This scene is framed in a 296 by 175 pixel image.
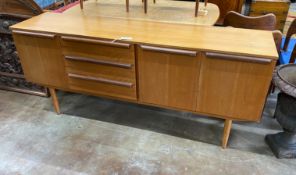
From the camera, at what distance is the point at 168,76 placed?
1700 mm

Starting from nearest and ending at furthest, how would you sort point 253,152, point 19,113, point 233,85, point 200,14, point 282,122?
point 233,85 < point 282,122 < point 253,152 < point 200,14 < point 19,113

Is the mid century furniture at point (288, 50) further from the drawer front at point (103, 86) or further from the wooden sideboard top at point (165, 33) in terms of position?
the drawer front at point (103, 86)

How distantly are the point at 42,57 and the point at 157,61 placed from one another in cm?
92

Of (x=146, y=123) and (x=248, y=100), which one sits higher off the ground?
(x=248, y=100)

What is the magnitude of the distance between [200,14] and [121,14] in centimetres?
67

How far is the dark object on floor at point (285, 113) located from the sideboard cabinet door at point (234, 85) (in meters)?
0.23

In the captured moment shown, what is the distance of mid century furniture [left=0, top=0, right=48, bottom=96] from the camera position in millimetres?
2221

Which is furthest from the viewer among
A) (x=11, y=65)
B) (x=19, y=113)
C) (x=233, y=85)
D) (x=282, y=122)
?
(x=11, y=65)

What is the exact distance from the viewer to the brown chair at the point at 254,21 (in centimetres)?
198

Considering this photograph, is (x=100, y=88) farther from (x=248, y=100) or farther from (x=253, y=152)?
(x=253, y=152)

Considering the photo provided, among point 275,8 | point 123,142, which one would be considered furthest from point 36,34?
point 275,8

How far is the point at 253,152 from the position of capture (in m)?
1.91

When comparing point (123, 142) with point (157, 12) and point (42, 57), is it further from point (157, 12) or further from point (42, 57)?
point (157, 12)

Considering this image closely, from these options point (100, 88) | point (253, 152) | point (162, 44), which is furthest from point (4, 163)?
point (253, 152)
